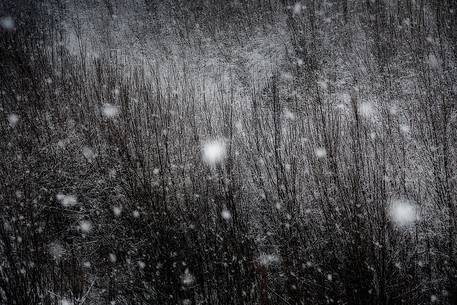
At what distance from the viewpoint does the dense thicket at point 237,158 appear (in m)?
3.99

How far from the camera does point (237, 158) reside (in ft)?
16.5

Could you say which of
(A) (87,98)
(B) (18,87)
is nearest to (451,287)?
(A) (87,98)

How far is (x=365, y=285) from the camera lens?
380 centimetres

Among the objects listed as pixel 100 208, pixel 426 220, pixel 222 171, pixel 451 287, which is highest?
pixel 222 171

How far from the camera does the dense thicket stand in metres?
3.99

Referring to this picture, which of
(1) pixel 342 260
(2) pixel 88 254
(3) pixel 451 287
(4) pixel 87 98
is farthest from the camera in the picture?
(4) pixel 87 98

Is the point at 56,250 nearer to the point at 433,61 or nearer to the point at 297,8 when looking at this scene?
the point at 297,8

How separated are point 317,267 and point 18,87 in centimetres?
610

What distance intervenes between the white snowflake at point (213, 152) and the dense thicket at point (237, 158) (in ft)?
0.15

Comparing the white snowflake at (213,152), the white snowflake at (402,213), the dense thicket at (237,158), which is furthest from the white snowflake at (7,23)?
the white snowflake at (402,213)

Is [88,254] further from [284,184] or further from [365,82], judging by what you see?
[365,82]

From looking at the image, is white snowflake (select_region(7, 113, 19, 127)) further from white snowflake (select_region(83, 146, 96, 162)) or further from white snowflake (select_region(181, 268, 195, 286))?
white snowflake (select_region(181, 268, 195, 286))

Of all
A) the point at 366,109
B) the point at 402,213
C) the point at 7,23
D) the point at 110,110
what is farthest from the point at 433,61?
the point at 7,23

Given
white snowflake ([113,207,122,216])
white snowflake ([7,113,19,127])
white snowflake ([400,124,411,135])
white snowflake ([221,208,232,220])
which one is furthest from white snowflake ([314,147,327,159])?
white snowflake ([7,113,19,127])
